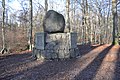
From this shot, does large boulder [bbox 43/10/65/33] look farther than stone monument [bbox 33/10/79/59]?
Yes

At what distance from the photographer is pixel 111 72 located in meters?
8.10

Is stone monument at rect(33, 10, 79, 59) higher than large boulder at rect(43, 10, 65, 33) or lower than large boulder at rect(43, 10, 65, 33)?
lower

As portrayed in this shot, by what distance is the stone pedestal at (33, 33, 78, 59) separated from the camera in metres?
12.1

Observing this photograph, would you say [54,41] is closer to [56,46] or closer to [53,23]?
[56,46]

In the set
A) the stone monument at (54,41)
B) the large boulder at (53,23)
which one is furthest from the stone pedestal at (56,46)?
the large boulder at (53,23)

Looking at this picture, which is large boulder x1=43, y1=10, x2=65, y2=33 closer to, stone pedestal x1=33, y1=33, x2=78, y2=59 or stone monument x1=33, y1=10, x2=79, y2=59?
stone monument x1=33, y1=10, x2=79, y2=59

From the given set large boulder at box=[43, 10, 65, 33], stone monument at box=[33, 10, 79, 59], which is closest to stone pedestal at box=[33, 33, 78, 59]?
stone monument at box=[33, 10, 79, 59]

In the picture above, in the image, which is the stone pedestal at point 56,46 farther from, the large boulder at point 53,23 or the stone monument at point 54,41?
the large boulder at point 53,23

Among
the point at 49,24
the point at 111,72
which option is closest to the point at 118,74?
the point at 111,72

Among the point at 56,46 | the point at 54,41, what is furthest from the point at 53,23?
the point at 56,46

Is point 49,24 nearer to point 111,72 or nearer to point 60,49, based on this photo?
point 60,49

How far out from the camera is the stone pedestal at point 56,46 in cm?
1209

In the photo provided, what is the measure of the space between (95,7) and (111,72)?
32.0m

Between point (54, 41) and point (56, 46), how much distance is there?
305 mm
